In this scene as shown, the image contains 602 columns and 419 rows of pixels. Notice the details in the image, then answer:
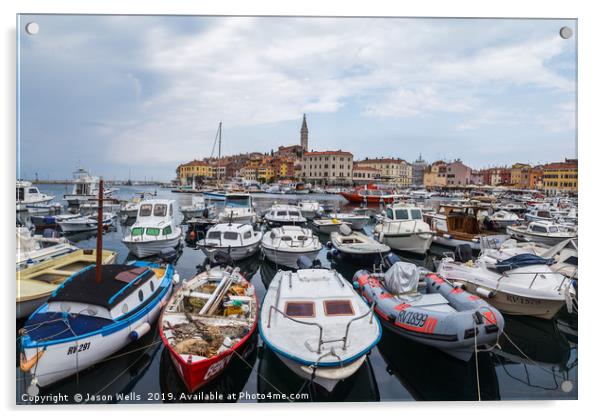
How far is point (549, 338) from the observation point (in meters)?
6.79

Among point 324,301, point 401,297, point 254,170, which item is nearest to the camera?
point 324,301

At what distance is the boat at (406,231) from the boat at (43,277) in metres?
11.0

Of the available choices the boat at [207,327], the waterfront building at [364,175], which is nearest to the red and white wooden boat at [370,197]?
the boat at [207,327]

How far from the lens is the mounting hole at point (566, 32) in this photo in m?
4.53

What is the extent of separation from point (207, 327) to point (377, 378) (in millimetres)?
2995

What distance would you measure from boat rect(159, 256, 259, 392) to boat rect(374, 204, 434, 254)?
855 centimetres

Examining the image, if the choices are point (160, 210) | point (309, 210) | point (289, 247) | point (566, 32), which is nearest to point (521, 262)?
point (566, 32)

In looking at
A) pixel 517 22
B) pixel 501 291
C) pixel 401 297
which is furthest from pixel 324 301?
pixel 517 22

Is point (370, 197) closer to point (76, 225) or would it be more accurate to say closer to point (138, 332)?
point (76, 225)

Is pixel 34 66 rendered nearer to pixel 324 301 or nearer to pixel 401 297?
pixel 324 301

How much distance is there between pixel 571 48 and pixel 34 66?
25.5 feet

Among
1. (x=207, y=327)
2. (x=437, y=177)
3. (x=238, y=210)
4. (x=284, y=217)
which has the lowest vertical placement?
(x=207, y=327)

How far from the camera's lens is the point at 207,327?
540 cm

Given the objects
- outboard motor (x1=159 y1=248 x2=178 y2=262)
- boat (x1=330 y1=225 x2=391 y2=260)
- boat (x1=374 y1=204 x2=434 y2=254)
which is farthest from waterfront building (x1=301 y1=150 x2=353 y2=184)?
outboard motor (x1=159 y1=248 x2=178 y2=262)
